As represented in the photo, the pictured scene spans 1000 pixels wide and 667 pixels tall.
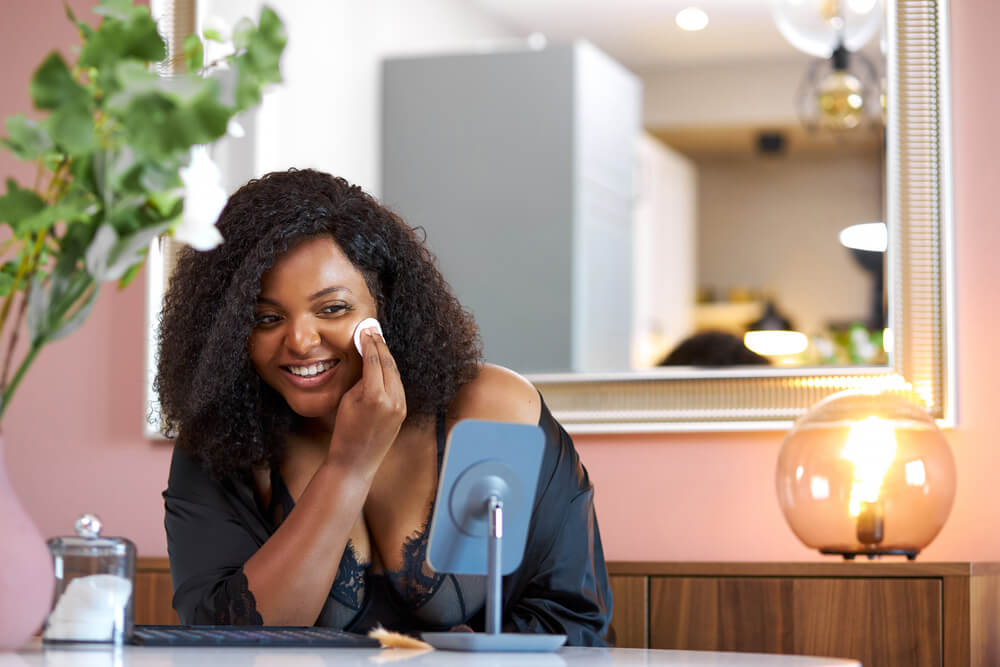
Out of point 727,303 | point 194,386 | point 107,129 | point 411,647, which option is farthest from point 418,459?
point 107,129

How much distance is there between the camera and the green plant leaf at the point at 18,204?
3.17ft

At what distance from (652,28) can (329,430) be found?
1040 mm

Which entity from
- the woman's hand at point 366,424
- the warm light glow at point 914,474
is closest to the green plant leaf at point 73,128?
→ the woman's hand at point 366,424

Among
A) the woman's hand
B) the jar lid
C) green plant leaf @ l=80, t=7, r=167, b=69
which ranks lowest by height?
the jar lid

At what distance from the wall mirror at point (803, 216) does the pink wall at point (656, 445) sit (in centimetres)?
4

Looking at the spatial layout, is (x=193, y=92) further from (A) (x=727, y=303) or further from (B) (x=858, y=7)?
(B) (x=858, y=7)

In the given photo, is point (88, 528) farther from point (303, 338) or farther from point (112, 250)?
point (303, 338)

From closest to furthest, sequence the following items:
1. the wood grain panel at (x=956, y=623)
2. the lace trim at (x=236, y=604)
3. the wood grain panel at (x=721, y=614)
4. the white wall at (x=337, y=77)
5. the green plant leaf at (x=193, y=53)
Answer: the green plant leaf at (x=193, y=53) < the lace trim at (x=236, y=604) < the wood grain panel at (x=956, y=623) < the wood grain panel at (x=721, y=614) < the white wall at (x=337, y=77)

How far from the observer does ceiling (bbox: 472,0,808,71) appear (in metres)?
2.31

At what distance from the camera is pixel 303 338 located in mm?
1692

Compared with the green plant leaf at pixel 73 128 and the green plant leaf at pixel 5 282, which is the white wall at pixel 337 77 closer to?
the green plant leaf at pixel 5 282

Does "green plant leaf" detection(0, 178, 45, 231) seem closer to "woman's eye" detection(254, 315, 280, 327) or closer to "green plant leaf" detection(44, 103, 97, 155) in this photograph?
"green plant leaf" detection(44, 103, 97, 155)

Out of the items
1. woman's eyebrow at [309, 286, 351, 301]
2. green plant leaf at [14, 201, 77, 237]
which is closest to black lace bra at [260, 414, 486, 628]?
woman's eyebrow at [309, 286, 351, 301]

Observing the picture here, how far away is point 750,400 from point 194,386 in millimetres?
1016
